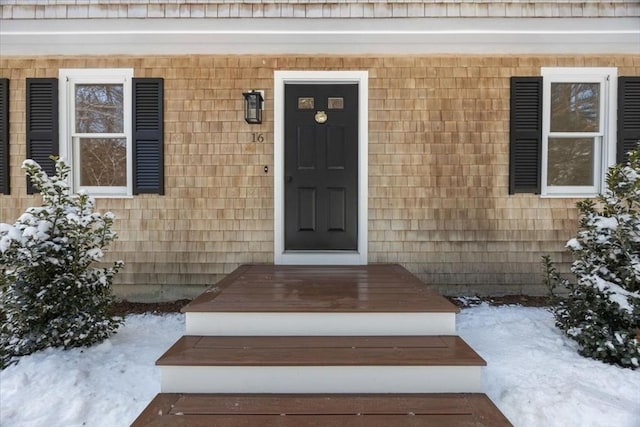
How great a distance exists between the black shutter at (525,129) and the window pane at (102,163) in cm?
401

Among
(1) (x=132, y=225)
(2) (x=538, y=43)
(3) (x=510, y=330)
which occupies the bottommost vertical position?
(3) (x=510, y=330)

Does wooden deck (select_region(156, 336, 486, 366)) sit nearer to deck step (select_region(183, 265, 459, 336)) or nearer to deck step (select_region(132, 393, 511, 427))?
deck step (select_region(183, 265, 459, 336))

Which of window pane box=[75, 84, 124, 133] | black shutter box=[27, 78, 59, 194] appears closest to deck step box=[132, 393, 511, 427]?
window pane box=[75, 84, 124, 133]

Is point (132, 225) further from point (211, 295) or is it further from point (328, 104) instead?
point (328, 104)

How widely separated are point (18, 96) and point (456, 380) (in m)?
4.76

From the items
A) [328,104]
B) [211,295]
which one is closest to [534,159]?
[328,104]

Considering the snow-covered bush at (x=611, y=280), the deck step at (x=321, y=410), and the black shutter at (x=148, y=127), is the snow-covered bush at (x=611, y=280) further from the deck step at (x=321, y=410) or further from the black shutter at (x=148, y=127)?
the black shutter at (x=148, y=127)

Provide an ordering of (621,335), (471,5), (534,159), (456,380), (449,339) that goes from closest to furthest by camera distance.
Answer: (456,380)
(449,339)
(621,335)
(471,5)
(534,159)

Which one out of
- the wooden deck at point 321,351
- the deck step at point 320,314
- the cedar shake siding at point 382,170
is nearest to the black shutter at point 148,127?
the cedar shake siding at point 382,170

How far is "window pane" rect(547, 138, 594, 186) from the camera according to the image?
410 centimetres

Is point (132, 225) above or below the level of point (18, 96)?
below

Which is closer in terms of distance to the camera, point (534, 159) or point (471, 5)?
point (471, 5)

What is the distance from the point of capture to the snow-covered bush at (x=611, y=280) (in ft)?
8.91

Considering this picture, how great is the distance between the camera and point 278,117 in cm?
402
